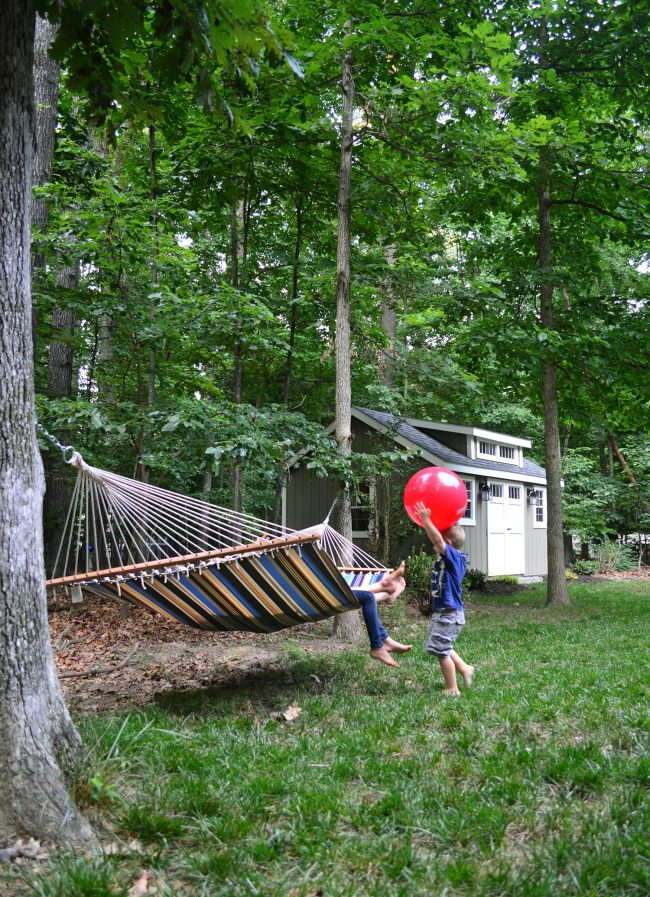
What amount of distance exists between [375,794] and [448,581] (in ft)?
6.66

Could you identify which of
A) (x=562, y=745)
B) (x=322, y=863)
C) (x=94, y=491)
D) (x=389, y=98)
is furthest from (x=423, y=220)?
(x=322, y=863)

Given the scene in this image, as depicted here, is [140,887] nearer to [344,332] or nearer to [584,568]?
[344,332]

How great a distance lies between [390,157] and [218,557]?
235 inches

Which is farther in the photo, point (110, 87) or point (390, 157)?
point (390, 157)

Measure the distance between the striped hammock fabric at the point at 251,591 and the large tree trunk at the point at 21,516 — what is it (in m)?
1.44

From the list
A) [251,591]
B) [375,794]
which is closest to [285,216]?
[251,591]

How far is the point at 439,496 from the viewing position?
4559 mm

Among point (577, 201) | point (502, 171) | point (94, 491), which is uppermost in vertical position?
point (577, 201)

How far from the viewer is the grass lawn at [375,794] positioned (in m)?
2.11

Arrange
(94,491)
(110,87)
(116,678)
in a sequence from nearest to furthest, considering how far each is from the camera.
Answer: (110,87) → (94,491) → (116,678)

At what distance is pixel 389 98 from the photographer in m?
7.07

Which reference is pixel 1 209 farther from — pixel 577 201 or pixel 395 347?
pixel 577 201

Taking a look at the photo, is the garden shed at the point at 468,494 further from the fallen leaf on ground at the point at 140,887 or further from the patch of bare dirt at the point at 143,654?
the fallen leaf on ground at the point at 140,887

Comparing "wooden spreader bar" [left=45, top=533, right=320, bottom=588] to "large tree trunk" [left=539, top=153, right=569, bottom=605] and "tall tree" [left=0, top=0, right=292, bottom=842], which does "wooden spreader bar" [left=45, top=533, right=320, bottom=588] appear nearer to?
"tall tree" [left=0, top=0, right=292, bottom=842]
